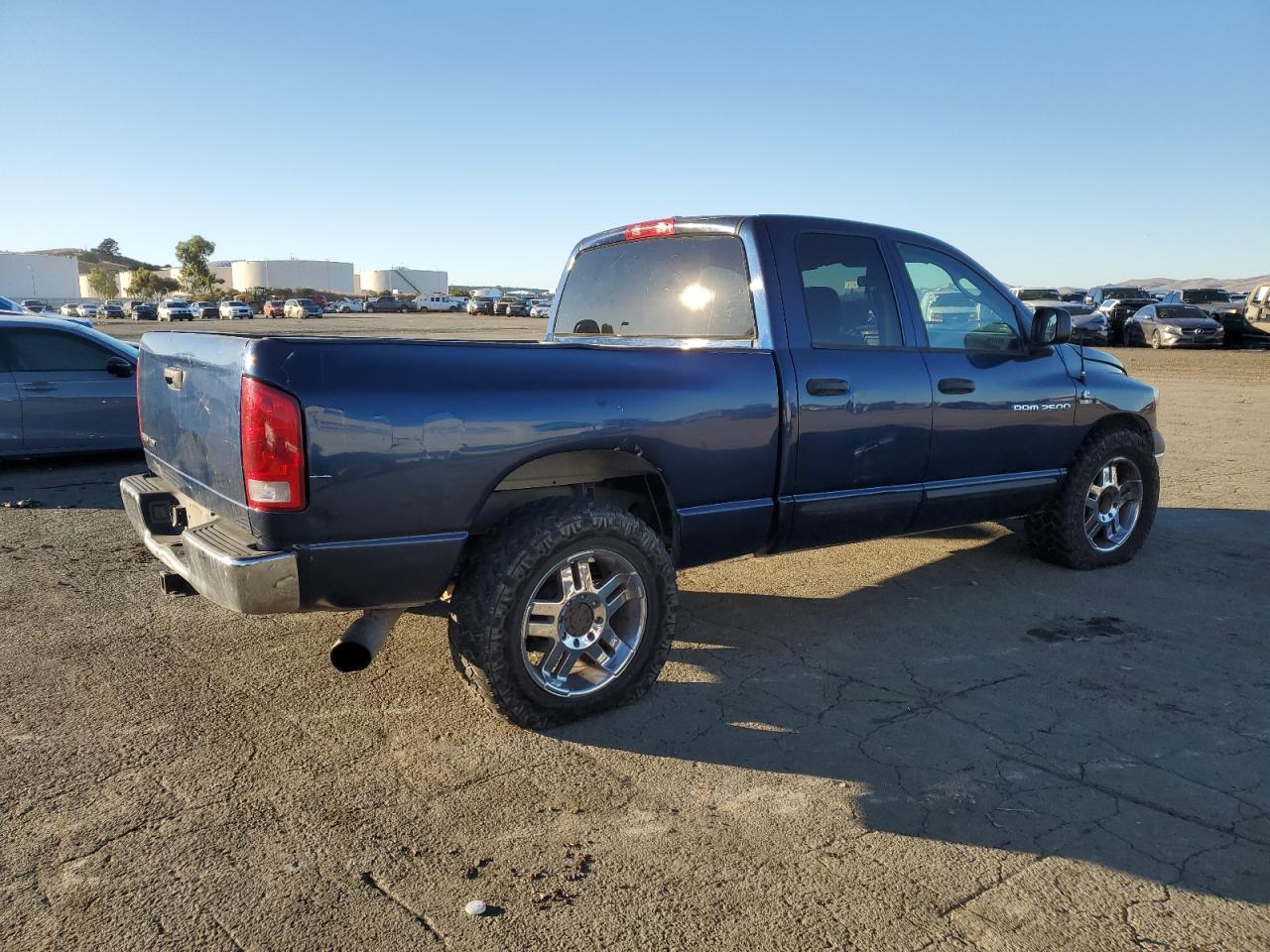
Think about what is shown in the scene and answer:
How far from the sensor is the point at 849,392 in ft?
14.5

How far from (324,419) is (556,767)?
Result: 4.59 ft

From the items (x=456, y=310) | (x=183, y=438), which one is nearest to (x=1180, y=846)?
A: (x=183, y=438)

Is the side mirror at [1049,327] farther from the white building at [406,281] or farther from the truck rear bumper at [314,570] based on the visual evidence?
the white building at [406,281]

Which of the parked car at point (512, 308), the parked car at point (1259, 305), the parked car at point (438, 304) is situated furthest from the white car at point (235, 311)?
the parked car at point (1259, 305)

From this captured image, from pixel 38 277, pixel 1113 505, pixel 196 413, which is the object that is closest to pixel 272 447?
pixel 196 413

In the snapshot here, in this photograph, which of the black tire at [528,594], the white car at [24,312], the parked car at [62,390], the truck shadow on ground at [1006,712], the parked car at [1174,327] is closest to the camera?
the truck shadow on ground at [1006,712]

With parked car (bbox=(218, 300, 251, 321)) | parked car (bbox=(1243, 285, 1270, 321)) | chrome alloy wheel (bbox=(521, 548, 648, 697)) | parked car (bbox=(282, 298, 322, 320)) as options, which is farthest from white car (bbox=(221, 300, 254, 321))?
chrome alloy wheel (bbox=(521, 548, 648, 697))

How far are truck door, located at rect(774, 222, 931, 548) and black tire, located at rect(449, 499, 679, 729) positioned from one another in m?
0.92

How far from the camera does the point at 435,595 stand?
3.47m

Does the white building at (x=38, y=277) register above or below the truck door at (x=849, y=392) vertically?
above

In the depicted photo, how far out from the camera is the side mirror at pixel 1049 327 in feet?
17.3

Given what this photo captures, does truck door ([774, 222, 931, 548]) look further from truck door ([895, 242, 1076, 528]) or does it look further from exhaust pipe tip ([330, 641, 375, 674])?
exhaust pipe tip ([330, 641, 375, 674])

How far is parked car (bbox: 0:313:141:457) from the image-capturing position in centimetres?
854

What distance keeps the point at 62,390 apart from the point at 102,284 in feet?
570
